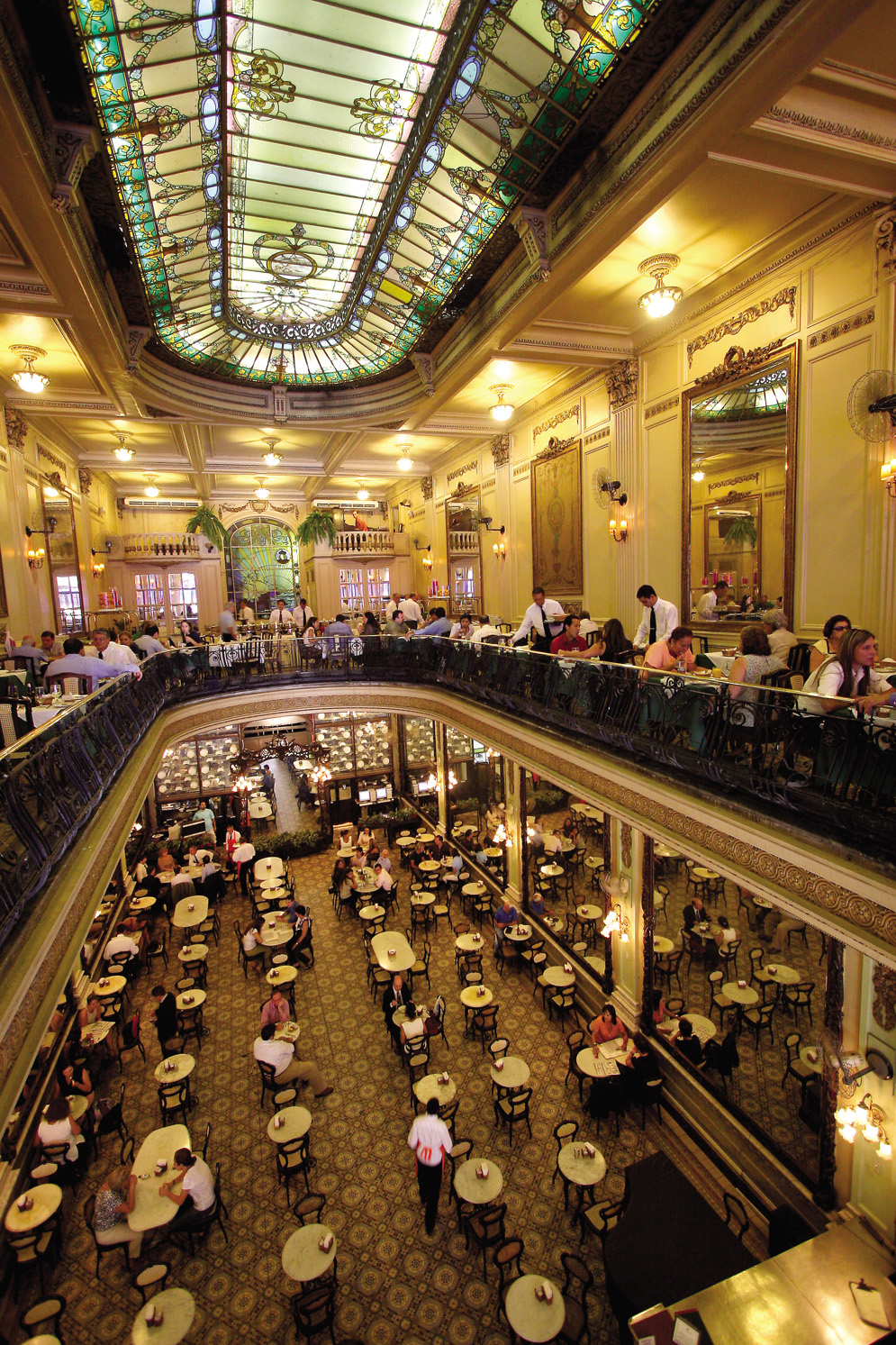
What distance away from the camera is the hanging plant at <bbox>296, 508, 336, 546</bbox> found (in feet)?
59.1

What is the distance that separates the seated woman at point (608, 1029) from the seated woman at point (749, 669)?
14.3 ft

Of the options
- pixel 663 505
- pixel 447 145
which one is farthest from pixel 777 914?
pixel 447 145

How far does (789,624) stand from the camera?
22.6 feet

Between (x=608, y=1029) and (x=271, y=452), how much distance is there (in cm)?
1257

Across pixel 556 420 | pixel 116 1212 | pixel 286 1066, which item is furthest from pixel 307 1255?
pixel 556 420

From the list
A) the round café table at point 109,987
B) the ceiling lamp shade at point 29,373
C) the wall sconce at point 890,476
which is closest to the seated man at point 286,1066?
the round café table at point 109,987

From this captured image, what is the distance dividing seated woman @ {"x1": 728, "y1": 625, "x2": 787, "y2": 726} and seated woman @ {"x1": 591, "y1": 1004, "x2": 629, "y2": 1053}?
14.3 ft

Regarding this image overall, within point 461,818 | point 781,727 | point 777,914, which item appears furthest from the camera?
point 461,818

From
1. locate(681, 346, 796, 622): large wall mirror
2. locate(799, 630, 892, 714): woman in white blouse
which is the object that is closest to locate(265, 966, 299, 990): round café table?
locate(681, 346, 796, 622): large wall mirror

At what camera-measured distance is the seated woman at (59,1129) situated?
5891mm

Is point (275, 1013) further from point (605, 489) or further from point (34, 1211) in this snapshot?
point (605, 489)

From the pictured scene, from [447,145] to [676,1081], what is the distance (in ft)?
33.5

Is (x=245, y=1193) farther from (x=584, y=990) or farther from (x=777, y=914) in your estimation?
(x=777, y=914)

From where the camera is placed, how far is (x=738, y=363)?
728 cm
